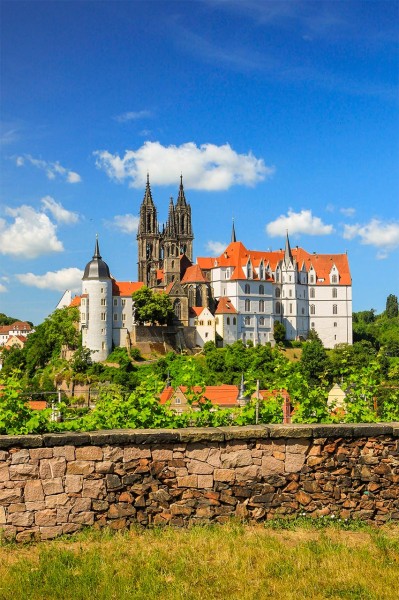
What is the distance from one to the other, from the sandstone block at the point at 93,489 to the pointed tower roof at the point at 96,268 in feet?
231

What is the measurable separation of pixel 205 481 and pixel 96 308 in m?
71.0

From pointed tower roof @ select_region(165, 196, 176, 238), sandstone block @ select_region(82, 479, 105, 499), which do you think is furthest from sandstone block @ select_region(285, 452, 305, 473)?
pointed tower roof @ select_region(165, 196, 176, 238)

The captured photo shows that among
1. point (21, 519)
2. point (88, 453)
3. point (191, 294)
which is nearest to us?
point (21, 519)

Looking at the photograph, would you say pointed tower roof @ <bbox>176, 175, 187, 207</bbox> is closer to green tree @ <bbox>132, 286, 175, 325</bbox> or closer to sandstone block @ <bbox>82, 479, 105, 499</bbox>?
green tree @ <bbox>132, 286, 175, 325</bbox>

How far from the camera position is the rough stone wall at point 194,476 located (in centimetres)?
815

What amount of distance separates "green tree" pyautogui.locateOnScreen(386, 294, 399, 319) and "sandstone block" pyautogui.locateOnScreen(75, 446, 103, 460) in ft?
503

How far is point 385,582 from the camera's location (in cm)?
688

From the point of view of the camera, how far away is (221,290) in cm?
9400

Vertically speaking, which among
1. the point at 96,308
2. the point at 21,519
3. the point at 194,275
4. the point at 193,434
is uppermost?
the point at 194,275

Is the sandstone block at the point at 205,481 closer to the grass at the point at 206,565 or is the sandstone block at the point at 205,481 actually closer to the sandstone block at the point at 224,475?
the sandstone block at the point at 224,475

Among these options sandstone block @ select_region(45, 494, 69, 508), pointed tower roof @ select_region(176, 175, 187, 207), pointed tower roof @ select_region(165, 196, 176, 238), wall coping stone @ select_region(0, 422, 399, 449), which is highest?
pointed tower roof @ select_region(176, 175, 187, 207)

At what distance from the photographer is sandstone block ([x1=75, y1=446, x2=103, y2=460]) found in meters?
8.30

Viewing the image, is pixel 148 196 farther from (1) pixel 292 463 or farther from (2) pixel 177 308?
(1) pixel 292 463

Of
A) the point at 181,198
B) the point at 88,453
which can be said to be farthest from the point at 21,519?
the point at 181,198
